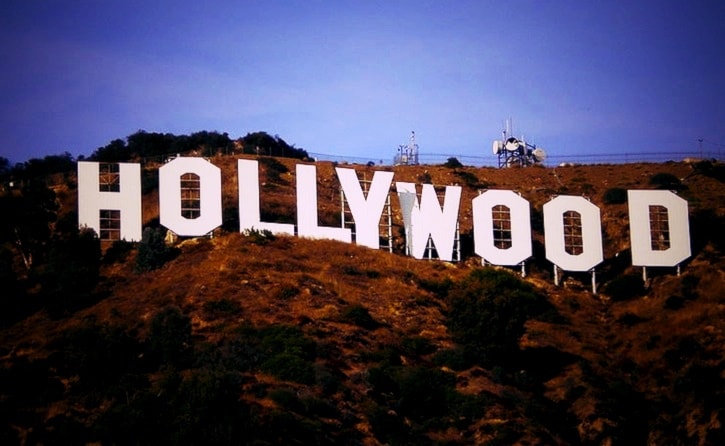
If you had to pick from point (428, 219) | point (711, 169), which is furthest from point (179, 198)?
point (711, 169)

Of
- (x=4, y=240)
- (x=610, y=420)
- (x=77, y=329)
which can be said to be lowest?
(x=610, y=420)

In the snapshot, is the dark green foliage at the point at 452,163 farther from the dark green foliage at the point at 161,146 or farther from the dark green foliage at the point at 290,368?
the dark green foliage at the point at 290,368

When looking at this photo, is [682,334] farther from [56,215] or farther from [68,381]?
[56,215]

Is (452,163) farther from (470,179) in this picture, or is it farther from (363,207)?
(363,207)

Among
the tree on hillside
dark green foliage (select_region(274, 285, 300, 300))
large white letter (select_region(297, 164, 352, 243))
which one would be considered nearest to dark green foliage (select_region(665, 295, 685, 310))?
large white letter (select_region(297, 164, 352, 243))

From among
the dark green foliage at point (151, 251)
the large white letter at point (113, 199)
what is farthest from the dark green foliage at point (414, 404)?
the large white letter at point (113, 199)

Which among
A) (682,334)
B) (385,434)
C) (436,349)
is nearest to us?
(385,434)

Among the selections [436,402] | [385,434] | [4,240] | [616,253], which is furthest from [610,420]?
[4,240]
